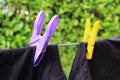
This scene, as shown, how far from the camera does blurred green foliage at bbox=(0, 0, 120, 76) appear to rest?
2.83 m

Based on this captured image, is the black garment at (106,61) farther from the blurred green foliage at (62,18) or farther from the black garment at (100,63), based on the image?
the blurred green foliage at (62,18)

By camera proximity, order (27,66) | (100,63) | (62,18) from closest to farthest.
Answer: (27,66), (100,63), (62,18)

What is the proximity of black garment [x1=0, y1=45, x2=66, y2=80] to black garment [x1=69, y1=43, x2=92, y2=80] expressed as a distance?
49 mm

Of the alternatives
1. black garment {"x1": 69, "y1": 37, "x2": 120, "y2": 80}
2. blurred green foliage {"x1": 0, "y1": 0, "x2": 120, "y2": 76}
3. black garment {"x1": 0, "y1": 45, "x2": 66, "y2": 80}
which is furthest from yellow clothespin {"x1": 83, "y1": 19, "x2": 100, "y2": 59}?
blurred green foliage {"x1": 0, "y1": 0, "x2": 120, "y2": 76}

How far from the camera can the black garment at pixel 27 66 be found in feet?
4.50

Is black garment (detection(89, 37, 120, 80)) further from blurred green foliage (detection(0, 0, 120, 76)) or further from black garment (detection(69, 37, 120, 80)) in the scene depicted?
blurred green foliage (detection(0, 0, 120, 76))

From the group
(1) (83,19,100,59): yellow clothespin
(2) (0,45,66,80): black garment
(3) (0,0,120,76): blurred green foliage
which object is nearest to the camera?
(2) (0,45,66,80): black garment

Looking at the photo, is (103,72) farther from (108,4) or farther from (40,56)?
(108,4)

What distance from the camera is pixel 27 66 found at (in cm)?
142

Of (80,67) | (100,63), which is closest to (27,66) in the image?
(80,67)

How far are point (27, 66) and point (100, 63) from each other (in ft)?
1.12

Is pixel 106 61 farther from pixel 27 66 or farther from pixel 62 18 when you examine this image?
pixel 62 18

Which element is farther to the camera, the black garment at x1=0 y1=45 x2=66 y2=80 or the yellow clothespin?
the yellow clothespin

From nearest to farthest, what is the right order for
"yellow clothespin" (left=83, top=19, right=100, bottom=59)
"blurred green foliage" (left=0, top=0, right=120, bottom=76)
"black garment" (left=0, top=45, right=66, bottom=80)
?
1. "black garment" (left=0, top=45, right=66, bottom=80)
2. "yellow clothespin" (left=83, top=19, right=100, bottom=59)
3. "blurred green foliage" (left=0, top=0, right=120, bottom=76)
